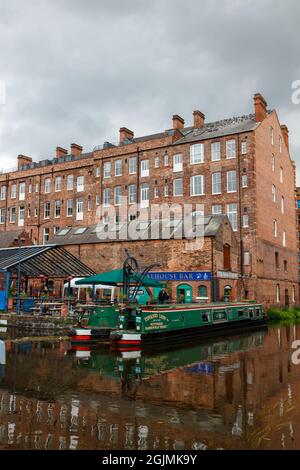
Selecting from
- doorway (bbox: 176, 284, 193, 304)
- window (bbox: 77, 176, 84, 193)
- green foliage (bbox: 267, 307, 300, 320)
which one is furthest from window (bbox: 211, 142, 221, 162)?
window (bbox: 77, 176, 84, 193)

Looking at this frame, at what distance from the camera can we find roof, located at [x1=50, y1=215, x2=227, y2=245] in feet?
89.8

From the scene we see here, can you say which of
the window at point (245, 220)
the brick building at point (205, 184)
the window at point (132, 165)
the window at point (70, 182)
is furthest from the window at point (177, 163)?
the window at point (70, 182)

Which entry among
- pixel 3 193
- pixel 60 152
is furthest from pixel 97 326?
pixel 3 193

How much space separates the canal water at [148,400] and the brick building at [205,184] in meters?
18.4

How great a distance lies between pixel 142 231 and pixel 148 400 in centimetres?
2144

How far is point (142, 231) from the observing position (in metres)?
29.1

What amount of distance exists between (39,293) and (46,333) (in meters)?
10.3

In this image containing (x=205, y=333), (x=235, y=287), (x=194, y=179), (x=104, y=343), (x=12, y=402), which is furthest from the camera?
(x=194, y=179)

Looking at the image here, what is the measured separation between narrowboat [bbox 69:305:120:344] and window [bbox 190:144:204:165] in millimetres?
21037

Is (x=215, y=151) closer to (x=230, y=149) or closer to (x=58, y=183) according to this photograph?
(x=230, y=149)

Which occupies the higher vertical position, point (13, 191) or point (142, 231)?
point (13, 191)

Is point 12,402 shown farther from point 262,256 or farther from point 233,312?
point 262,256

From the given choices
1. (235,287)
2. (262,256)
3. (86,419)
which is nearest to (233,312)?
(235,287)

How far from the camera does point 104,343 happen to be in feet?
52.7
